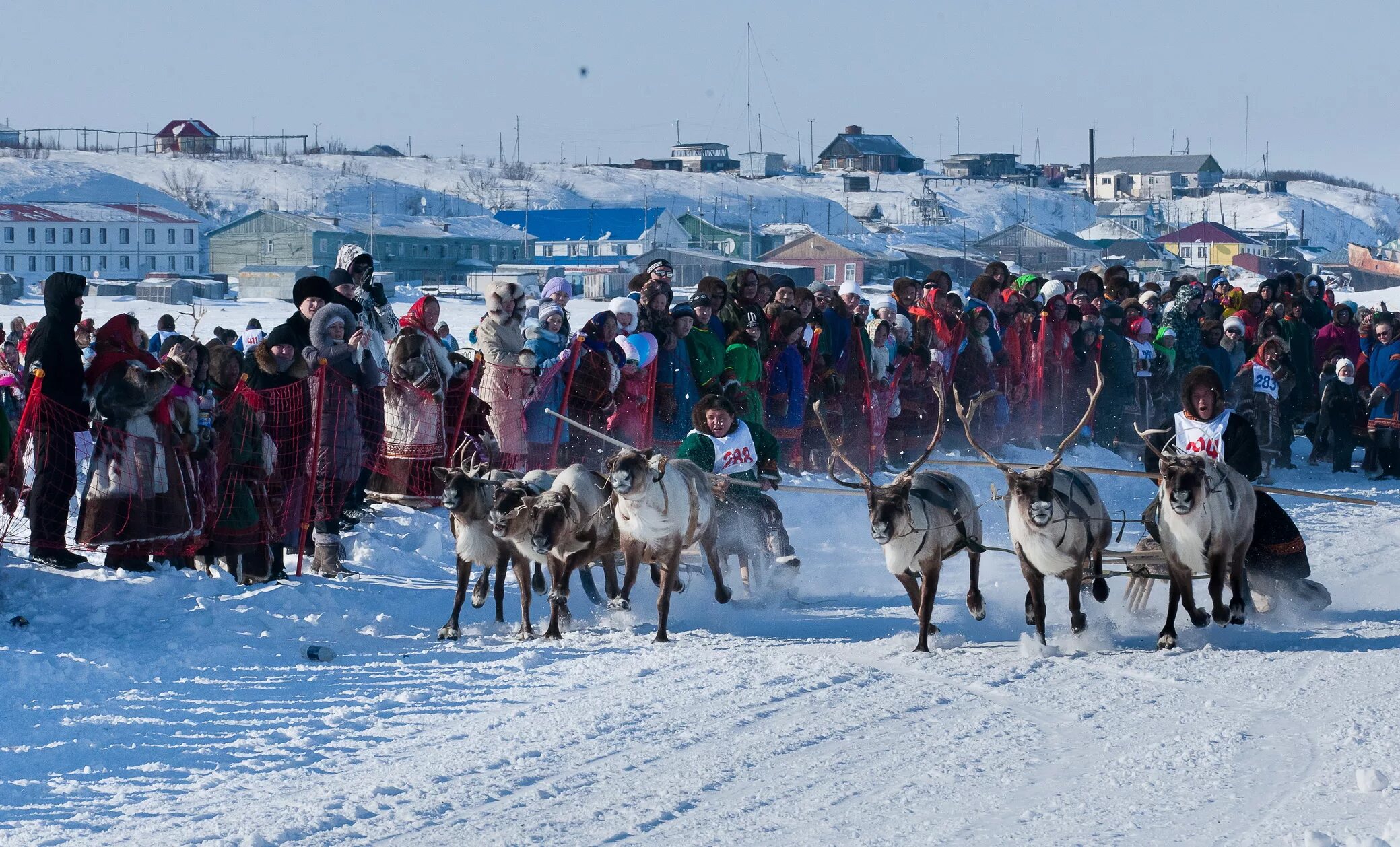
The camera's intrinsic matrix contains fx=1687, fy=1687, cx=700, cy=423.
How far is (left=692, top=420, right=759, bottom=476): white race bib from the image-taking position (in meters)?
10.2

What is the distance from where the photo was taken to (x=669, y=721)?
22.7ft

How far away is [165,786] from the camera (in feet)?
19.6

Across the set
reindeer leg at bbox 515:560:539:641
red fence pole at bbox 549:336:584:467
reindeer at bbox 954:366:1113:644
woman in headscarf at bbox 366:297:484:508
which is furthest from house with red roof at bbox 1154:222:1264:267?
reindeer leg at bbox 515:560:539:641

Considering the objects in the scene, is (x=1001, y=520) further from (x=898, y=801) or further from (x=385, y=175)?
(x=385, y=175)

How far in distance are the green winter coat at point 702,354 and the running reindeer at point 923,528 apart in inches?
151

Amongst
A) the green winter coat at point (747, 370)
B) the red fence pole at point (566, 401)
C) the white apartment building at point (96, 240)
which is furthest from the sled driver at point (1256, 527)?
the white apartment building at point (96, 240)

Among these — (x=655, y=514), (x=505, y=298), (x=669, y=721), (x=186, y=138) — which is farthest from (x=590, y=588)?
(x=186, y=138)

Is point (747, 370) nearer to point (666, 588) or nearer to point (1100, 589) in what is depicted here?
point (666, 588)

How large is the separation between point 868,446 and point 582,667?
7.39 meters

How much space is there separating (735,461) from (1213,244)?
91.9 metres

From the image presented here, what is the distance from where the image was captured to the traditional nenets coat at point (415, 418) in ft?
34.8

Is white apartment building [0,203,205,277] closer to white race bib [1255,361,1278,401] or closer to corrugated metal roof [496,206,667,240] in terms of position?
corrugated metal roof [496,206,667,240]

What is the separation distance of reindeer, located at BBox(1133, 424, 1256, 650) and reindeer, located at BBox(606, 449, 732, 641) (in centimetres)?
249

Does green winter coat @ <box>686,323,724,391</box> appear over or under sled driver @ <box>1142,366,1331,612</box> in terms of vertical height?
over
